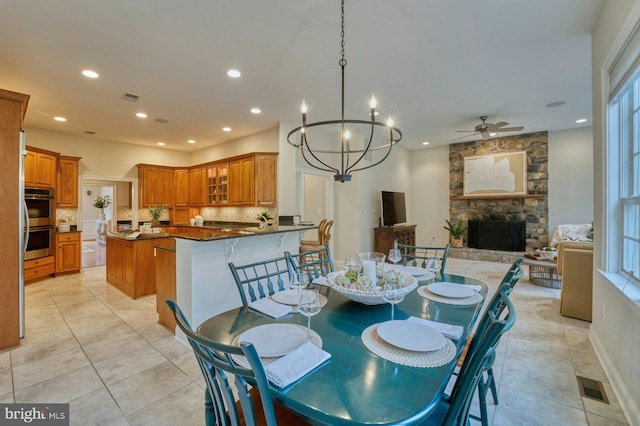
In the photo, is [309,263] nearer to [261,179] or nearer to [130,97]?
[261,179]

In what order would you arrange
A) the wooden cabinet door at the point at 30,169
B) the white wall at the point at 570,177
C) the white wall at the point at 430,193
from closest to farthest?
the wooden cabinet door at the point at 30,169
the white wall at the point at 570,177
the white wall at the point at 430,193

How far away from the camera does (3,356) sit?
8.36ft

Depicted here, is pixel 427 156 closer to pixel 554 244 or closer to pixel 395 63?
pixel 554 244

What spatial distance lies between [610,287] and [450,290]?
4.77 ft

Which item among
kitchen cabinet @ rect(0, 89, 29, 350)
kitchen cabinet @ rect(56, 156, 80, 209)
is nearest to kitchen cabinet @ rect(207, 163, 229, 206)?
kitchen cabinet @ rect(56, 156, 80, 209)

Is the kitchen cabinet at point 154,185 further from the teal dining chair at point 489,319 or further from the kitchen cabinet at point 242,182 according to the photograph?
the teal dining chair at point 489,319

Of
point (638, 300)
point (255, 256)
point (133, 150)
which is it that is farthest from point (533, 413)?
point (133, 150)

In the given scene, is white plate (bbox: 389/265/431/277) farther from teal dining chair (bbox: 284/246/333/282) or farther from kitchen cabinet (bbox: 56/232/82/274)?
kitchen cabinet (bbox: 56/232/82/274)

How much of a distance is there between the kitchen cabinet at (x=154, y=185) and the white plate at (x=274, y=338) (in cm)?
680

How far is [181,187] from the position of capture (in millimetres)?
7387

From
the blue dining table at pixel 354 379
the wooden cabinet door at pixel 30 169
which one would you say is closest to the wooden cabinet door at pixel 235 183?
the wooden cabinet door at pixel 30 169

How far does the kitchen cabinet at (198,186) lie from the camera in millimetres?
6989

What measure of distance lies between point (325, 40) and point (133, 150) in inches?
244

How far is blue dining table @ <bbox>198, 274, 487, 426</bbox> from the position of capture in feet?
2.72
